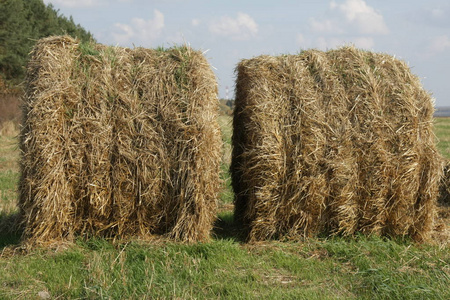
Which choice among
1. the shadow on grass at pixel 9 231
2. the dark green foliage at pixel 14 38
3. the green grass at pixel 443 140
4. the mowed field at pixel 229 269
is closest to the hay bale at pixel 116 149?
the mowed field at pixel 229 269

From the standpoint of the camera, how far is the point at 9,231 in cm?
652

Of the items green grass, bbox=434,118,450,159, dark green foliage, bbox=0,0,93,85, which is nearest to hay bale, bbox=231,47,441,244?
green grass, bbox=434,118,450,159

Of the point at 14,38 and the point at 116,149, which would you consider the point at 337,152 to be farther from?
the point at 14,38

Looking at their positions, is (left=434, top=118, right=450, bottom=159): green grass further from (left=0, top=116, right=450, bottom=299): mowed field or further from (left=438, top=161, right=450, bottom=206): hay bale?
(left=0, top=116, right=450, bottom=299): mowed field

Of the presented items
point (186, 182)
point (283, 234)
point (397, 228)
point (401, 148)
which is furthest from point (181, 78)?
point (397, 228)

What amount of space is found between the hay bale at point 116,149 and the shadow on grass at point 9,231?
0.47 m

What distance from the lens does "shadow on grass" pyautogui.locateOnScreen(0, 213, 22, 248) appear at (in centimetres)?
604

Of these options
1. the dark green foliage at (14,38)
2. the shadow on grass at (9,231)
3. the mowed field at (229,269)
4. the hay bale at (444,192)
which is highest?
the dark green foliage at (14,38)

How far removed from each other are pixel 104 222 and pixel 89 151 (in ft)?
2.82

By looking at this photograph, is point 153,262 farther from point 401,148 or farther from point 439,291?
point 401,148

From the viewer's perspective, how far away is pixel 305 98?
5.81 m

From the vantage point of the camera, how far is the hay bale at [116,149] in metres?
5.45

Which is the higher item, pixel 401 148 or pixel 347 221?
pixel 401 148

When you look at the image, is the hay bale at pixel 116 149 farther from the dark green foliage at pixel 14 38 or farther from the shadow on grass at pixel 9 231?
the dark green foliage at pixel 14 38
